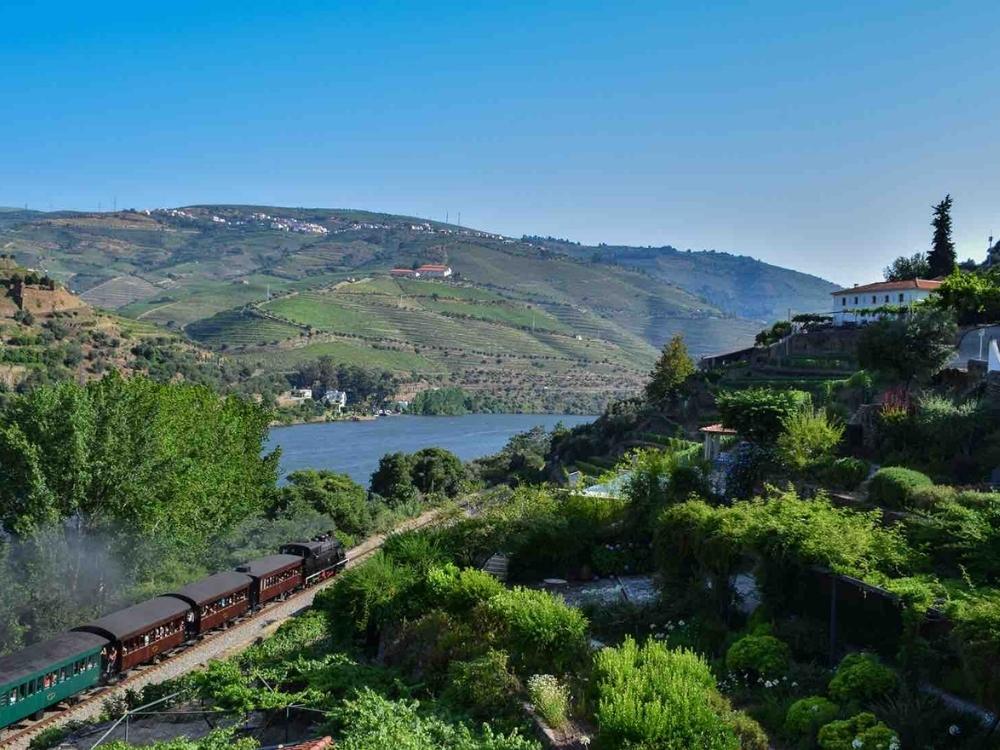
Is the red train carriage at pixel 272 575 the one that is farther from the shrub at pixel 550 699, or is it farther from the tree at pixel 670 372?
the tree at pixel 670 372

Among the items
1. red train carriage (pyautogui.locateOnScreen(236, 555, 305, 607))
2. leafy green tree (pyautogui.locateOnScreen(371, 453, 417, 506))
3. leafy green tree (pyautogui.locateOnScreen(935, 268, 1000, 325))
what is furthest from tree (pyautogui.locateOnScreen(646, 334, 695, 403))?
red train carriage (pyautogui.locateOnScreen(236, 555, 305, 607))

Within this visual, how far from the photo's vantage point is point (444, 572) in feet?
55.9

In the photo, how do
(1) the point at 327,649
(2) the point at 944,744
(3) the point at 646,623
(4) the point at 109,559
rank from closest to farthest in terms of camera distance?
(2) the point at 944,744, (3) the point at 646,623, (1) the point at 327,649, (4) the point at 109,559

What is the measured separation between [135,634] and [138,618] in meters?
0.63

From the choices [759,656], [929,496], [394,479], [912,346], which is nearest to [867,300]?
[912,346]

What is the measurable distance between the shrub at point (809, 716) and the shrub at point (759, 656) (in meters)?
1.51

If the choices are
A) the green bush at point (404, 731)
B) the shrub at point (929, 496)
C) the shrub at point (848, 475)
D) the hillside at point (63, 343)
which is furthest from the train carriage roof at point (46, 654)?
the hillside at point (63, 343)

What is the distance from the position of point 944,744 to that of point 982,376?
2021 cm

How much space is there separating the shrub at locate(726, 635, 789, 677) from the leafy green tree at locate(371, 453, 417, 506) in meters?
44.3

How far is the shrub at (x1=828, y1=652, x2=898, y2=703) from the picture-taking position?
11.5 metres

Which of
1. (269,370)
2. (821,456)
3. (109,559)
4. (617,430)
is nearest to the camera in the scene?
(821,456)

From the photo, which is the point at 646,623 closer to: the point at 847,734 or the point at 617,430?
the point at 847,734

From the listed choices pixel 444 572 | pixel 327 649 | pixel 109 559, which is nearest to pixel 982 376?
pixel 444 572

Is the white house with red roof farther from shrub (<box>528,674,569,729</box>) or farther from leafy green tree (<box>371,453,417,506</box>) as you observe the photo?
shrub (<box>528,674,569,729</box>)
